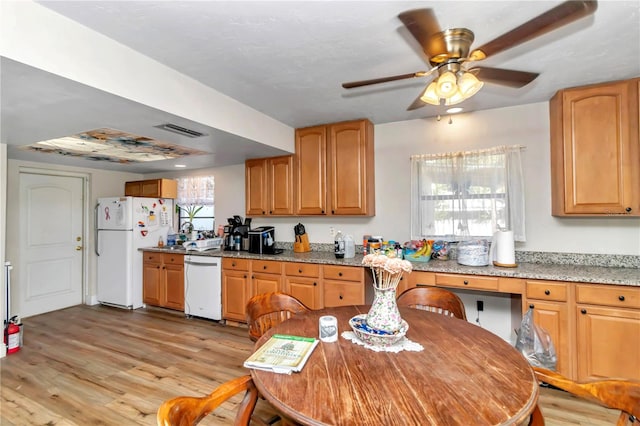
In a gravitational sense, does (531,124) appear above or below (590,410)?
above

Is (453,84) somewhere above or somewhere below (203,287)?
above

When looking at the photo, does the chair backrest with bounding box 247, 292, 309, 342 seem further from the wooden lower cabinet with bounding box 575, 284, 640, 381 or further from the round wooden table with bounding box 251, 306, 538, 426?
the wooden lower cabinet with bounding box 575, 284, 640, 381

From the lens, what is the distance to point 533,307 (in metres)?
2.34

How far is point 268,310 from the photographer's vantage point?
6.25 feet

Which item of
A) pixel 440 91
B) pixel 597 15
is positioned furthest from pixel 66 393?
pixel 597 15

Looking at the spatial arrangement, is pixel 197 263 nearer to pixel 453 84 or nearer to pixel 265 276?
pixel 265 276

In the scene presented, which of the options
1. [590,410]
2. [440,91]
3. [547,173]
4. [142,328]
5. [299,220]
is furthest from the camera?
[299,220]

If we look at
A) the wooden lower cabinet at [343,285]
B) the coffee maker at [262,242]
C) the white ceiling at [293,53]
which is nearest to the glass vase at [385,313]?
the white ceiling at [293,53]

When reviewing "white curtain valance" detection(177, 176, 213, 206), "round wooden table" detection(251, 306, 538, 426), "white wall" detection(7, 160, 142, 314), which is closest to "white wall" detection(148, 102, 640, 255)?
"white curtain valance" detection(177, 176, 213, 206)

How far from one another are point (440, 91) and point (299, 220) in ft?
8.99

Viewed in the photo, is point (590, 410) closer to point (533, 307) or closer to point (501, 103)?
point (533, 307)

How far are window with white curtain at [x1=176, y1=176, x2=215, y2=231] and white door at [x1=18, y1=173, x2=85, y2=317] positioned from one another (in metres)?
1.44

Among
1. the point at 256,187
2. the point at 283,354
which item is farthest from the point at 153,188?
the point at 283,354

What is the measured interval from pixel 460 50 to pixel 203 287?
12.0 feet
